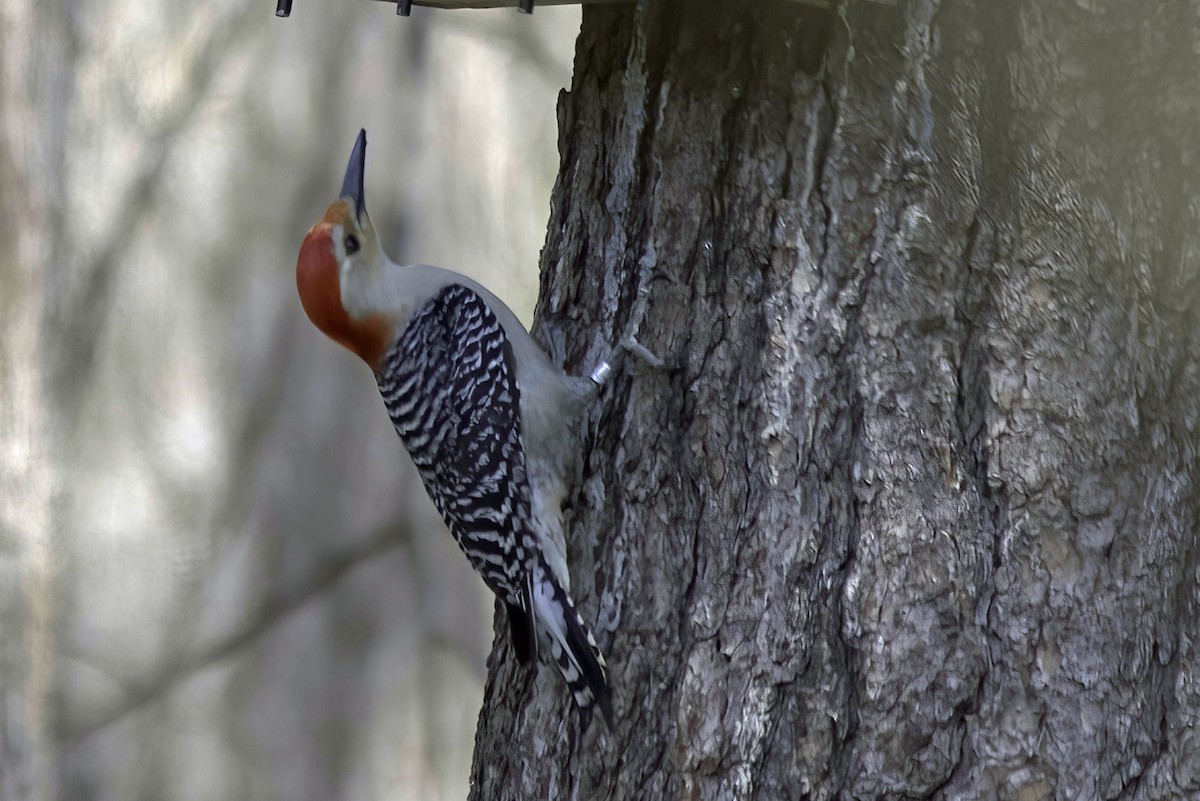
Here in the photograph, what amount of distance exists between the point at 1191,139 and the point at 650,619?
134 cm

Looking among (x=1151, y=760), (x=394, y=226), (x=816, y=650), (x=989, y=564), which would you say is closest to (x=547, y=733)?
(x=816, y=650)

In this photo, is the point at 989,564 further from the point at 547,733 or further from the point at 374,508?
the point at 374,508

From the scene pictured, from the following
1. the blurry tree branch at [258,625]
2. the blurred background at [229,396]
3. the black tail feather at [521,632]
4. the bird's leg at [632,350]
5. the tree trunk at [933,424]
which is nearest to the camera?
the tree trunk at [933,424]

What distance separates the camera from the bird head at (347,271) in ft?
8.52

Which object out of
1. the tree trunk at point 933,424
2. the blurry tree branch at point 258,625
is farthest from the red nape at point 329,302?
the blurry tree branch at point 258,625

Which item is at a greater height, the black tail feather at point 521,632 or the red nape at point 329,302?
the red nape at point 329,302

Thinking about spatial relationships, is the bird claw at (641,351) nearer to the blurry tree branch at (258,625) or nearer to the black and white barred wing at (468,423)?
the black and white barred wing at (468,423)

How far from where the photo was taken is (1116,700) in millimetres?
1936

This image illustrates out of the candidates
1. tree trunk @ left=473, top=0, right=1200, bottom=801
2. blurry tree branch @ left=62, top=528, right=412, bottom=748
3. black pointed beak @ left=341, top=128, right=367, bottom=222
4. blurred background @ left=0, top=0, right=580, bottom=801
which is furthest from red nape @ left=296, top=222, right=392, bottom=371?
blurry tree branch @ left=62, top=528, right=412, bottom=748

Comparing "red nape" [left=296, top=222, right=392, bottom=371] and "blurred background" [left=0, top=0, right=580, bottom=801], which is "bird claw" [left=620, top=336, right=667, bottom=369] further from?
"blurred background" [left=0, top=0, right=580, bottom=801]

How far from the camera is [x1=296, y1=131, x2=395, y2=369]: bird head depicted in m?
2.60

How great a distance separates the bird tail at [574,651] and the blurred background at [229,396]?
2535 mm

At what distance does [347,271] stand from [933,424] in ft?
4.68

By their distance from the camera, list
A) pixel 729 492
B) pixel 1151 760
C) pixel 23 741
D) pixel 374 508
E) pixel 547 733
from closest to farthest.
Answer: pixel 1151 760
pixel 729 492
pixel 547 733
pixel 23 741
pixel 374 508
